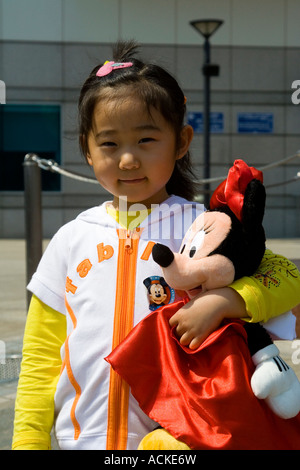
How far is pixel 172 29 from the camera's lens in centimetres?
1505

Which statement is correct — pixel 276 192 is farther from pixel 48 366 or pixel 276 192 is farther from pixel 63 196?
pixel 48 366

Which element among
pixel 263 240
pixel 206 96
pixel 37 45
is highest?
pixel 37 45

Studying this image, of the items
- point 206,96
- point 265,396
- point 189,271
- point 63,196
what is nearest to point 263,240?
point 189,271

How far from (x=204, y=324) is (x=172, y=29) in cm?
1452

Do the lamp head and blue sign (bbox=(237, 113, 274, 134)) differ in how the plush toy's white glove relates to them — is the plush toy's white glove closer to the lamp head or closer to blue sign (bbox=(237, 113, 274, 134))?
the lamp head

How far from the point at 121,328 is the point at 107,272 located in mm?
134

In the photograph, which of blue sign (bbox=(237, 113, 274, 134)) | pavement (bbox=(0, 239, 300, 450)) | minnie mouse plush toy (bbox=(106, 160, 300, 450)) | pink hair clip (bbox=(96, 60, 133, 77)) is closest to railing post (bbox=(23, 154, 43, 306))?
pavement (bbox=(0, 239, 300, 450))

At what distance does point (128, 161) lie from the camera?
1471 millimetres

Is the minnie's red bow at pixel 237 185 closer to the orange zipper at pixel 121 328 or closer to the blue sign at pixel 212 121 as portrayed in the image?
the orange zipper at pixel 121 328

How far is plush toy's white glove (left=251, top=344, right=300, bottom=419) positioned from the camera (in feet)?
4.17

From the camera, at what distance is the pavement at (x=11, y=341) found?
11.2 feet

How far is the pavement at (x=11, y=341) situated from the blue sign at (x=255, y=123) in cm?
521

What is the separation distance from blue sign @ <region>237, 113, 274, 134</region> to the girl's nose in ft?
46.7

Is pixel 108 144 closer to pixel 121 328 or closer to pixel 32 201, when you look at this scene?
pixel 121 328
